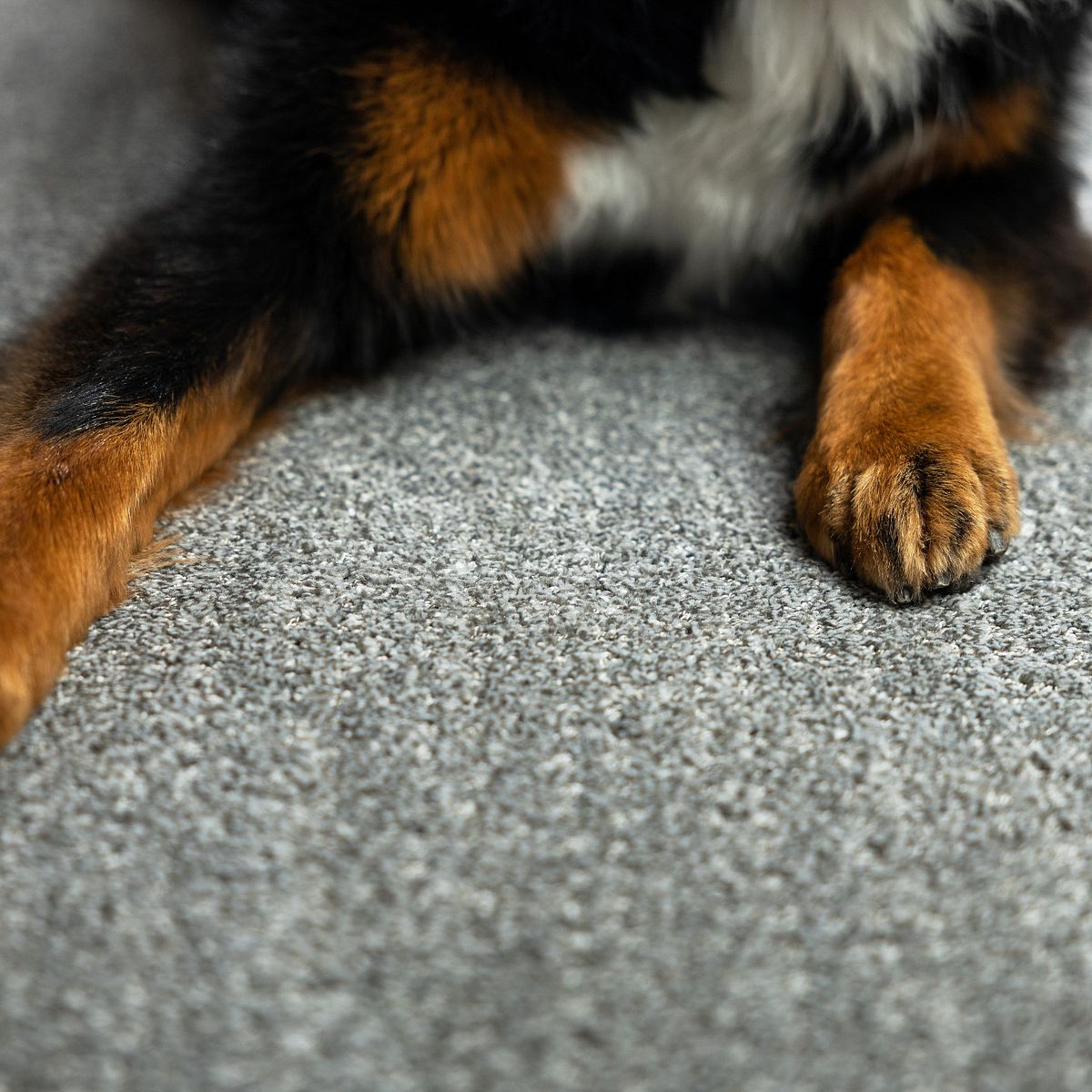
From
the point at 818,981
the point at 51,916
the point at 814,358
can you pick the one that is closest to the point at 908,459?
the point at 814,358

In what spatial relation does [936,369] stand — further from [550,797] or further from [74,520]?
[74,520]

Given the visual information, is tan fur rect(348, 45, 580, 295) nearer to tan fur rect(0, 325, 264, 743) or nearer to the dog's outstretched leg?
the dog's outstretched leg

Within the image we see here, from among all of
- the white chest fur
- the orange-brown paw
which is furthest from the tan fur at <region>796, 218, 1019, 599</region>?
the white chest fur

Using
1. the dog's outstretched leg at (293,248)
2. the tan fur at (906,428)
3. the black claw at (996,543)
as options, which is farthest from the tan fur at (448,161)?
the black claw at (996,543)

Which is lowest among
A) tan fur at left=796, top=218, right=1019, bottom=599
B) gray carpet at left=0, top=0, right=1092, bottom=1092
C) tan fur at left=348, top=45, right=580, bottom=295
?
gray carpet at left=0, top=0, right=1092, bottom=1092

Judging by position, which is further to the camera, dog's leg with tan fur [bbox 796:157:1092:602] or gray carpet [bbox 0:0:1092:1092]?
dog's leg with tan fur [bbox 796:157:1092:602]

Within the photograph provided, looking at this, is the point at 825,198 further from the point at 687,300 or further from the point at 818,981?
the point at 818,981

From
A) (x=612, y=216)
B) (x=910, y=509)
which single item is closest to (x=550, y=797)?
(x=910, y=509)
